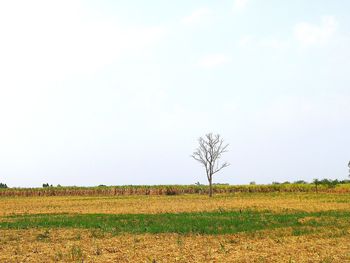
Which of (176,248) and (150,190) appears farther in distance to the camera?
(150,190)

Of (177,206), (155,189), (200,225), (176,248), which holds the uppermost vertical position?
(155,189)

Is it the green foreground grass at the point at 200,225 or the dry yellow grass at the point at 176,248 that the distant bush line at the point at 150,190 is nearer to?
the green foreground grass at the point at 200,225

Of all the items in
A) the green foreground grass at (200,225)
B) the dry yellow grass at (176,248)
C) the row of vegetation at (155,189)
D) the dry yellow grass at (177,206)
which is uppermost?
the row of vegetation at (155,189)

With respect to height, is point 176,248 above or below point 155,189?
below

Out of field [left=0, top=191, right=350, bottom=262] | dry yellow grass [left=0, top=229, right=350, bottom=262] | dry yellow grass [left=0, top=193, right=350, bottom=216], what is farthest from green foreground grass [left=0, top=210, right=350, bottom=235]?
dry yellow grass [left=0, top=193, right=350, bottom=216]

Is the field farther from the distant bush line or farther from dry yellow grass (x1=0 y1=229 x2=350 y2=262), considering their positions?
the distant bush line

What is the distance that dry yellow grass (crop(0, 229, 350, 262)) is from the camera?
1570cm

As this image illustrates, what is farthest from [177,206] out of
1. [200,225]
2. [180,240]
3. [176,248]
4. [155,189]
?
[155,189]

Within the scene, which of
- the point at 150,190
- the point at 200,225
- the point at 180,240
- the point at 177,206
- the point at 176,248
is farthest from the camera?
the point at 150,190

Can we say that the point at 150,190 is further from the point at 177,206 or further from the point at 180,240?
the point at 180,240

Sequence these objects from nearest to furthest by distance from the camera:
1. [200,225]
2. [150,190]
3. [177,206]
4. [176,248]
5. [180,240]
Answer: [176,248]
[180,240]
[200,225]
[177,206]
[150,190]

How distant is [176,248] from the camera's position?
17672mm

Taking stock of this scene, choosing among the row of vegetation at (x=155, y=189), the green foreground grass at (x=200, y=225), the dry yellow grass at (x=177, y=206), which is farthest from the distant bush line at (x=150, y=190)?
the green foreground grass at (x=200, y=225)

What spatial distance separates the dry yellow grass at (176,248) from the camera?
1570 cm
